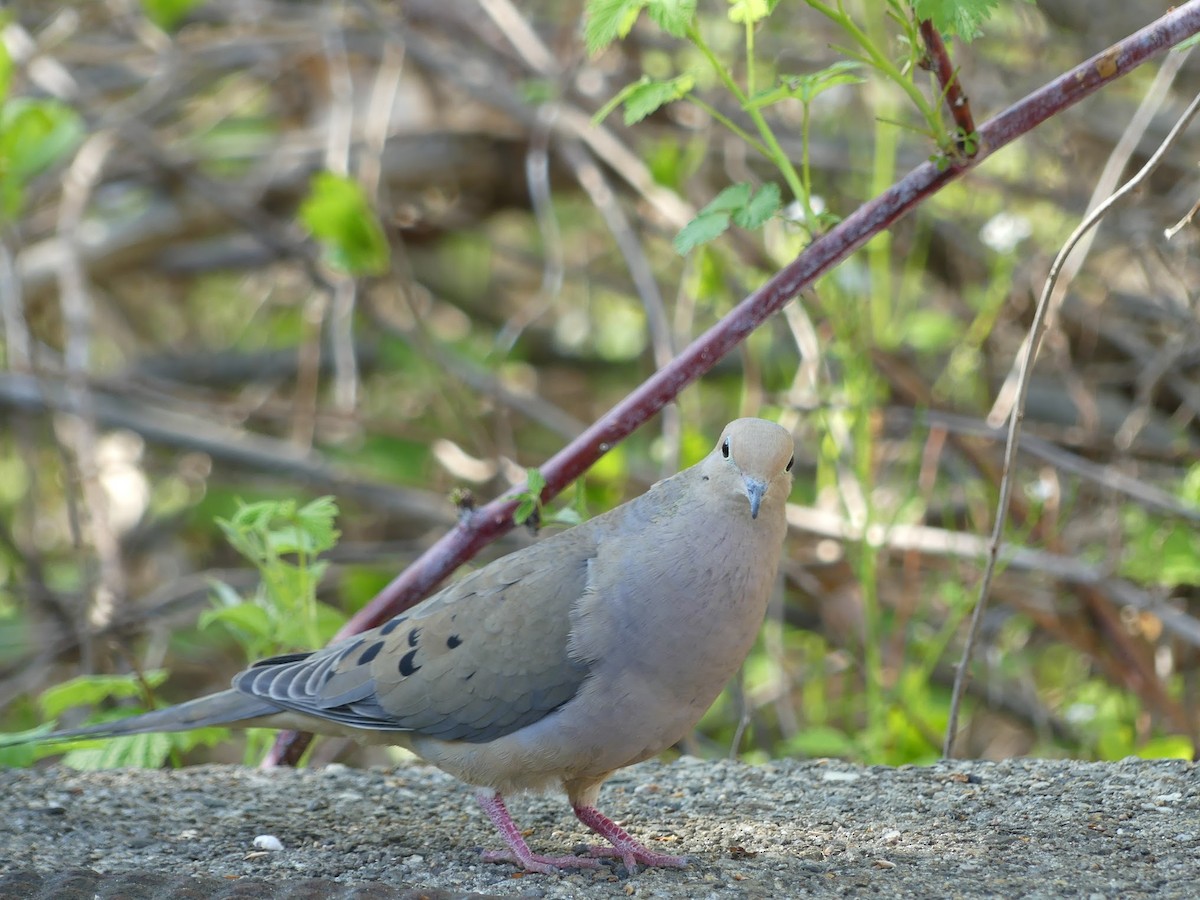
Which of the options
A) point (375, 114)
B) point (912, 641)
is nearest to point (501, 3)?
point (375, 114)

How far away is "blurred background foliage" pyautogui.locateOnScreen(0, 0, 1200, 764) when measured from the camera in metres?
4.52

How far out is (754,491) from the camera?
2.65 meters

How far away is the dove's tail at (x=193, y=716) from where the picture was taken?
3061 mm

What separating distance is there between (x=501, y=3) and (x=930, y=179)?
11.3ft

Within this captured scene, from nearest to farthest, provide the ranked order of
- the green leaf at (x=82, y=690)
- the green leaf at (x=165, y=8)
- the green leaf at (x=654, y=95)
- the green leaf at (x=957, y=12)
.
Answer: the green leaf at (x=957, y=12)
the green leaf at (x=654, y=95)
the green leaf at (x=82, y=690)
the green leaf at (x=165, y=8)

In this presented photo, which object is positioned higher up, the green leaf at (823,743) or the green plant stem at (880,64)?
the green plant stem at (880,64)

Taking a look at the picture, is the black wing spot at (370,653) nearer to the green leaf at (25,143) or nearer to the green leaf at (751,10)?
the green leaf at (751,10)

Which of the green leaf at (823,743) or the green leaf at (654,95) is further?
the green leaf at (823,743)

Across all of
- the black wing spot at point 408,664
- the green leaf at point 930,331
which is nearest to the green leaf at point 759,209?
the black wing spot at point 408,664

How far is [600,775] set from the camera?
2.85m

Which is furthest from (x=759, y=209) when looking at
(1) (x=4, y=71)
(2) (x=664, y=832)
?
(1) (x=4, y=71)

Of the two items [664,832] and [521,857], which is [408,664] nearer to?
[521,857]

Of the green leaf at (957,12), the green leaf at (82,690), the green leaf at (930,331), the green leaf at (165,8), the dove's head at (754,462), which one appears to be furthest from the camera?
the green leaf at (165,8)

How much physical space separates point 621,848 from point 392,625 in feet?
2.54
